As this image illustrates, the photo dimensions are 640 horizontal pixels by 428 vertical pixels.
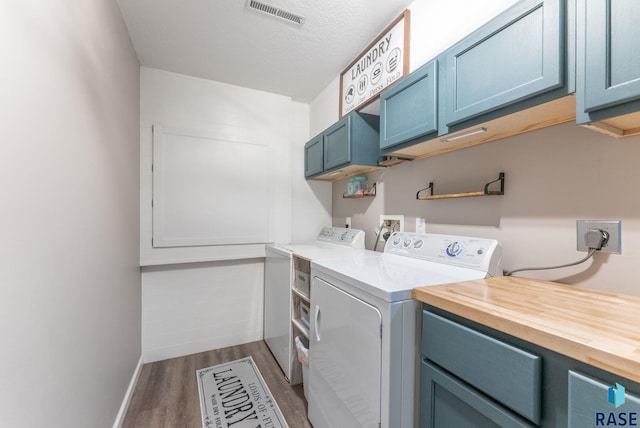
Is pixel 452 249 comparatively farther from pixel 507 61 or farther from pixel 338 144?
pixel 338 144

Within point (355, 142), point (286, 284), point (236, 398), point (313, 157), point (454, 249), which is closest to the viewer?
point (454, 249)

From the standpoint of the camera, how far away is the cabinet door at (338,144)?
2.03 m

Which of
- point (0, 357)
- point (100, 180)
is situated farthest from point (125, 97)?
point (0, 357)

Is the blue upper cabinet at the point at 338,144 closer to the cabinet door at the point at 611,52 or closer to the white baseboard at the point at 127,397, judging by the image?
the cabinet door at the point at 611,52

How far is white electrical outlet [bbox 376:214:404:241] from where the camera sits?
2.00 m

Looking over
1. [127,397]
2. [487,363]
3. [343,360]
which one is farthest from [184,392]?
[487,363]

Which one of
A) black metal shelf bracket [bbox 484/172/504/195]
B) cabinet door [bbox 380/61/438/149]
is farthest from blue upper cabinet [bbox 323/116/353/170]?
black metal shelf bracket [bbox 484/172/504/195]

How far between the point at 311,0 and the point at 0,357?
210 centimetres

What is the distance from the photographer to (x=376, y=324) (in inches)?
41.1

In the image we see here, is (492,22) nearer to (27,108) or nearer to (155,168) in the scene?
(27,108)

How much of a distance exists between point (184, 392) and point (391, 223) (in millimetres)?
2048

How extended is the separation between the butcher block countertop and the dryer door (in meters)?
0.29

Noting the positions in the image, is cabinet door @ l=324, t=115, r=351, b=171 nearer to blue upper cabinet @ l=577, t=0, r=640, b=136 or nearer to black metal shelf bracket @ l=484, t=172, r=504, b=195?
black metal shelf bracket @ l=484, t=172, r=504, b=195

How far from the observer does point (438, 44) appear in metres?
1.52
